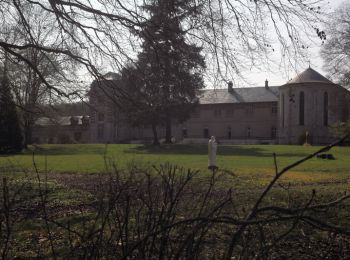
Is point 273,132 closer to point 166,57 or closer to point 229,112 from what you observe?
point 229,112

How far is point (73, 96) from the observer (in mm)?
10227

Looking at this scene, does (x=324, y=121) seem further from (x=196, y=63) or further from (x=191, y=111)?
(x=196, y=63)

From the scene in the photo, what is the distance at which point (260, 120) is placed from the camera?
256 ft

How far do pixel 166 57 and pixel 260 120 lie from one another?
70.9m

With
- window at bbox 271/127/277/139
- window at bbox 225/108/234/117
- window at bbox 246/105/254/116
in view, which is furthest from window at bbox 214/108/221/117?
window at bbox 271/127/277/139

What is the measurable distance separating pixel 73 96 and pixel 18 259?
17.3 ft

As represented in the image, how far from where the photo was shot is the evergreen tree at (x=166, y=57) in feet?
25.5

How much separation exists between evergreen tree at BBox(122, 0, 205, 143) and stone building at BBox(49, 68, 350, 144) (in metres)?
49.9

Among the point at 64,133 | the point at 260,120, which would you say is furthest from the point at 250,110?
the point at 64,133

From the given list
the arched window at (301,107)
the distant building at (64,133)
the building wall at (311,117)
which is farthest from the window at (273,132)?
the distant building at (64,133)

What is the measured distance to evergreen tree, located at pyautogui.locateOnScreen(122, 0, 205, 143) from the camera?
777cm

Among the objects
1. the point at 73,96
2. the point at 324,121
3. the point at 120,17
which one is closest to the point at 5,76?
the point at 73,96

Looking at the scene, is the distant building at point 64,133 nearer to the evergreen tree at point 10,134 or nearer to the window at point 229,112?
the evergreen tree at point 10,134

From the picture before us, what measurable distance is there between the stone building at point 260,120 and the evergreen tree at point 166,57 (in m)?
49.9
